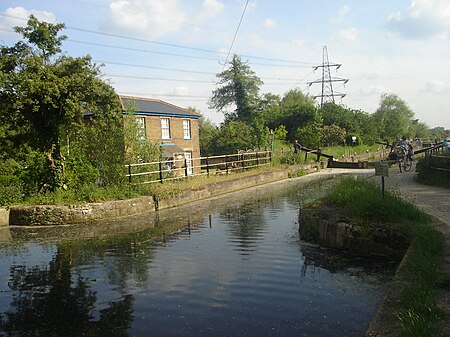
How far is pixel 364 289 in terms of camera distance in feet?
20.9

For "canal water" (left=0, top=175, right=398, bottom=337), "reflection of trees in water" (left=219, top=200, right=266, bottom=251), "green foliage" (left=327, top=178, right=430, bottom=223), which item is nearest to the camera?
"canal water" (left=0, top=175, right=398, bottom=337)

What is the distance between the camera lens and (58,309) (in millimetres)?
6031

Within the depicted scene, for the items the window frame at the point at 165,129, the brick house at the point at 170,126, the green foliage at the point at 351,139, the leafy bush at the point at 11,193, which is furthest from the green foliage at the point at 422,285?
the green foliage at the point at 351,139

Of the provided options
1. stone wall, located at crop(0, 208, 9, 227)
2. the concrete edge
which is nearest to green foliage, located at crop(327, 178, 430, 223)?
the concrete edge

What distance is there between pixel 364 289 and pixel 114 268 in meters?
4.52

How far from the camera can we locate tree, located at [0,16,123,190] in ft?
41.9

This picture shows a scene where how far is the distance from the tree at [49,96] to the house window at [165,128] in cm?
1512

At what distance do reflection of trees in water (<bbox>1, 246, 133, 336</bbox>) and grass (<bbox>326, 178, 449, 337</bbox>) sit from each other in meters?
3.35

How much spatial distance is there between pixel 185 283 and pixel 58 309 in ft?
6.45

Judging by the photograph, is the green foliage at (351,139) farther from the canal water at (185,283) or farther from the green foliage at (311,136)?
Result: the canal water at (185,283)

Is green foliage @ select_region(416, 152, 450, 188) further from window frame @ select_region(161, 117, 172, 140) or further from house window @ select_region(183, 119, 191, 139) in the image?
house window @ select_region(183, 119, 191, 139)

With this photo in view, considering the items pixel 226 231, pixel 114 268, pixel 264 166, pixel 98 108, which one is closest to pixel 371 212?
pixel 226 231

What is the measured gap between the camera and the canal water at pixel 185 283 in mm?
5340

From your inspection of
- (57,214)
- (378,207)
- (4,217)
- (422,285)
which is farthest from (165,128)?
(422,285)
